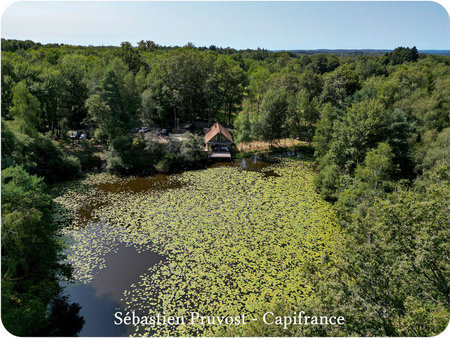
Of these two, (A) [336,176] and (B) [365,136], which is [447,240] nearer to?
(A) [336,176]

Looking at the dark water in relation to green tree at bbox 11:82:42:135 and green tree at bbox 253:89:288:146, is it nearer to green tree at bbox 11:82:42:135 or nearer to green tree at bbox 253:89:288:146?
green tree at bbox 11:82:42:135

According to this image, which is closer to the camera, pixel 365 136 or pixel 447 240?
pixel 447 240

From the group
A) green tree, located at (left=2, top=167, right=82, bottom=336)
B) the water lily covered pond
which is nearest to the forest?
green tree, located at (left=2, top=167, right=82, bottom=336)

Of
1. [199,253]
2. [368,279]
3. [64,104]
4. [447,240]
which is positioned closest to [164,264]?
[199,253]

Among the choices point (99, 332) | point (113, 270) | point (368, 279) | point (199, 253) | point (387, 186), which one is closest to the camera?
point (368, 279)

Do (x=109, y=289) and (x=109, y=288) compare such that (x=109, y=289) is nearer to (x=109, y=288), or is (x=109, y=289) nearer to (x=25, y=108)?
(x=109, y=288)

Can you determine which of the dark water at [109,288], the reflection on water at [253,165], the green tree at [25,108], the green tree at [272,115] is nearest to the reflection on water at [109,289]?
the dark water at [109,288]

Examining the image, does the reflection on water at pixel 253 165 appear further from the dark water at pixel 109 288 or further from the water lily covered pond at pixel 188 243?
the dark water at pixel 109 288
